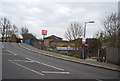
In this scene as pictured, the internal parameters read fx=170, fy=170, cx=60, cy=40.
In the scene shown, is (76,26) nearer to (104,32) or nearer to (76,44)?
(76,44)

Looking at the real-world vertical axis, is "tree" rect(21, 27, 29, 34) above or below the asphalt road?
above

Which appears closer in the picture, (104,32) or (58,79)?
(58,79)

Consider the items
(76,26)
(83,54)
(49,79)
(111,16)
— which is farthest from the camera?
(76,26)

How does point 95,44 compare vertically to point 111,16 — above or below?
below

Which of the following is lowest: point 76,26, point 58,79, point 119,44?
point 58,79

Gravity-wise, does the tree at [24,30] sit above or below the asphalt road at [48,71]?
above

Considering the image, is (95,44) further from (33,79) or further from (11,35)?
(11,35)

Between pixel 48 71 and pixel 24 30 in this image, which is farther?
pixel 24 30

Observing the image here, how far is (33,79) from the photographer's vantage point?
8867 millimetres

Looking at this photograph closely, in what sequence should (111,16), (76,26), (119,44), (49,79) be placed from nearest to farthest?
(49,79), (119,44), (111,16), (76,26)

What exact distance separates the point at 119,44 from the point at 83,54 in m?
4.79

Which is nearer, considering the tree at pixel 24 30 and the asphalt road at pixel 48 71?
the asphalt road at pixel 48 71

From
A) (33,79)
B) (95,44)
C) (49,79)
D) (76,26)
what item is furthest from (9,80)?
(76,26)

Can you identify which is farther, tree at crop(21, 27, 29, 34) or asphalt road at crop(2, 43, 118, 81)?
tree at crop(21, 27, 29, 34)
